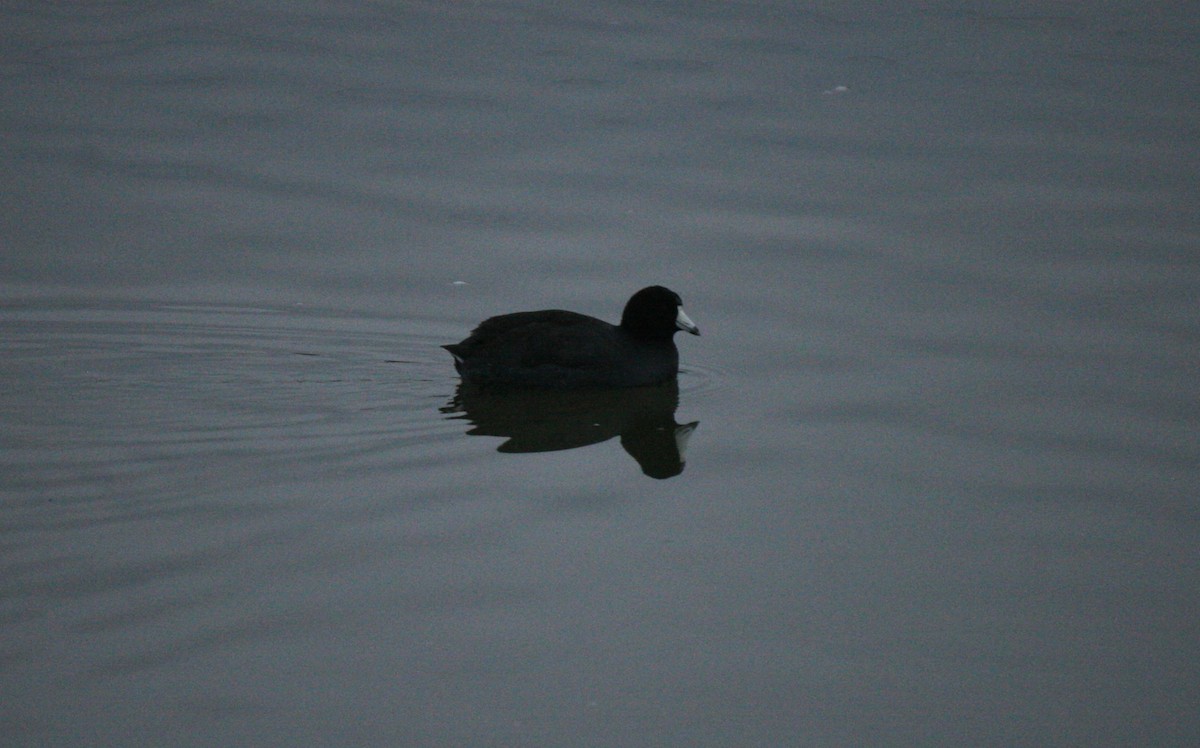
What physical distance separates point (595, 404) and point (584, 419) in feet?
1.12

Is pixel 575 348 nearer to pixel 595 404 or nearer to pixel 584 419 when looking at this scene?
pixel 595 404

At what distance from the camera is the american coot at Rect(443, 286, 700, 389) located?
8.75m

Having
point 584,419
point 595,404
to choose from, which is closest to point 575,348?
point 595,404

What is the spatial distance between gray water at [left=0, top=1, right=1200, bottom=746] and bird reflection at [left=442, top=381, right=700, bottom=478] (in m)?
0.04

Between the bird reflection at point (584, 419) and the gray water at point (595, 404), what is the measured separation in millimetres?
39

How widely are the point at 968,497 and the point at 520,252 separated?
4.72m

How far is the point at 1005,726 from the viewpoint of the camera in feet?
16.8

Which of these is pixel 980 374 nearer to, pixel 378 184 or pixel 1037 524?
pixel 1037 524

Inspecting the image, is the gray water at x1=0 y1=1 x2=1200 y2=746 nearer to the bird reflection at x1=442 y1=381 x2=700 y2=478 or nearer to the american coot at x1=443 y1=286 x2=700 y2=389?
the bird reflection at x1=442 y1=381 x2=700 y2=478

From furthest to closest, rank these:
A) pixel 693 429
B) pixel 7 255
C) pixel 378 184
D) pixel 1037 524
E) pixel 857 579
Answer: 1. pixel 378 184
2. pixel 7 255
3. pixel 693 429
4. pixel 1037 524
5. pixel 857 579

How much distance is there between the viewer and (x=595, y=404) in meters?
8.84

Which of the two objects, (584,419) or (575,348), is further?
→ (575,348)

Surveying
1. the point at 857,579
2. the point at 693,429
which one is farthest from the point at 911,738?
the point at 693,429

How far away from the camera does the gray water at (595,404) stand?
5262 mm
